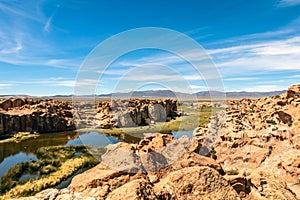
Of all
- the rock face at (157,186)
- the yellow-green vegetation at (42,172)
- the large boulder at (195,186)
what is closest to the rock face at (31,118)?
the yellow-green vegetation at (42,172)

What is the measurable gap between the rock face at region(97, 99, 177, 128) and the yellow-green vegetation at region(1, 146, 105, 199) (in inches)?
1434

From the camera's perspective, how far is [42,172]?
30.1 metres

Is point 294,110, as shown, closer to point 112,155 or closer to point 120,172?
point 112,155

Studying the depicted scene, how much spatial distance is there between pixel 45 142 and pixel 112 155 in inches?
1742

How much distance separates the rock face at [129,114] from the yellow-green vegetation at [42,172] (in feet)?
120

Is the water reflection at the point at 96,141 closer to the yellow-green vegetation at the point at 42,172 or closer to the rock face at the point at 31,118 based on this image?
the yellow-green vegetation at the point at 42,172

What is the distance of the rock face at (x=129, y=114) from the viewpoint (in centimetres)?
7681

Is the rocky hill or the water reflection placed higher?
the rocky hill

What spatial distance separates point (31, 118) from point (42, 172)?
49.2m

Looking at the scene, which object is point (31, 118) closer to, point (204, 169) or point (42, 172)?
point (42, 172)

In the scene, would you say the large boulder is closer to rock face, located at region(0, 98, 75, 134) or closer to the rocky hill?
the rocky hill

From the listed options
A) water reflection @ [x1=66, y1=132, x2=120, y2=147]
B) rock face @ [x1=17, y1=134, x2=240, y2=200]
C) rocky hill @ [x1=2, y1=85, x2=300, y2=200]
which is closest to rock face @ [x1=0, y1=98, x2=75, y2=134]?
water reflection @ [x1=66, y1=132, x2=120, y2=147]

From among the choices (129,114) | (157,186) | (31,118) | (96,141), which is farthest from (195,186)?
(31,118)

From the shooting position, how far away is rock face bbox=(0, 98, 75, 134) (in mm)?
69562
